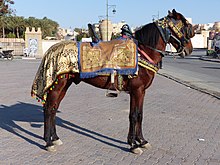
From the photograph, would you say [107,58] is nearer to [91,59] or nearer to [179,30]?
[91,59]

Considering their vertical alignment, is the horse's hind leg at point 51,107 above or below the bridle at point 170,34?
below

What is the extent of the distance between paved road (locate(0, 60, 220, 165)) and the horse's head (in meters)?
1.65

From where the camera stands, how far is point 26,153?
4.99 meters

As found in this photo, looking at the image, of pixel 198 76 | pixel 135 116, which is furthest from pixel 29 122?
pixel 198 76

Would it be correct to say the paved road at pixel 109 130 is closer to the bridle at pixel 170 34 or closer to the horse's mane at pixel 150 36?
the bridle at pixel 170 34

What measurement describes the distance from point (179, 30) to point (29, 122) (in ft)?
12.1

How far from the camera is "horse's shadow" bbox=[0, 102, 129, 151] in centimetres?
570

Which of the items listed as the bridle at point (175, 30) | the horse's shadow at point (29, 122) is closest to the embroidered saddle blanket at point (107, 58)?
the bridle at point (175, 30)

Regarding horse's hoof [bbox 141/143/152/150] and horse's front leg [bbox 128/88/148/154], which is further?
horse's hoof [bbox 141/143/152/150]

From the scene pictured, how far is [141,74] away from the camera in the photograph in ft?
15.9

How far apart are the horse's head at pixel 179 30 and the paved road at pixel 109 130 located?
5.42 ft

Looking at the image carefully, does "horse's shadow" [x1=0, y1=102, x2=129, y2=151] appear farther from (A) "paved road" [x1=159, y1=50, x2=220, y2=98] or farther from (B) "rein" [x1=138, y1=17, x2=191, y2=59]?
(A) "paved road" [x1=159, y1=50, x2=220, y2=98]

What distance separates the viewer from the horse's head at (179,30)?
5004 millimetres

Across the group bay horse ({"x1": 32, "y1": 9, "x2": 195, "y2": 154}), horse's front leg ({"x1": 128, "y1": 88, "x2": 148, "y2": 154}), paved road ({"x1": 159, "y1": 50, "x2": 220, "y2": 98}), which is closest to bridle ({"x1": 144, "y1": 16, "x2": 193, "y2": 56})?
bay horse ({"x1": 32, "y1": 9, "x2": 195, "y2": 154})
